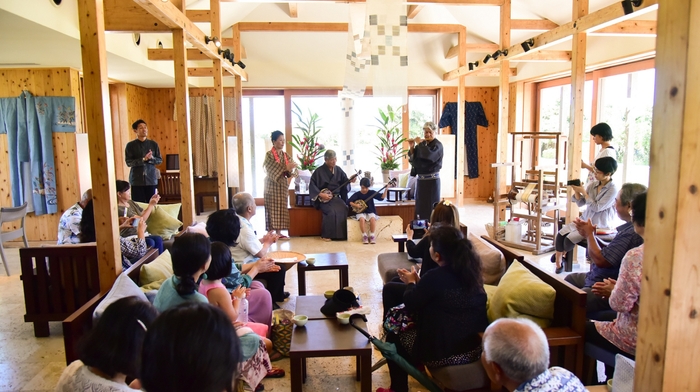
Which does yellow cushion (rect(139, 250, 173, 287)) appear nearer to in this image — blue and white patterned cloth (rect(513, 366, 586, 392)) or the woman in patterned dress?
blue and white patterned cloth (rect(513, 366, 586, 392))

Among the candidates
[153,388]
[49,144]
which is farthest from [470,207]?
[153,388]

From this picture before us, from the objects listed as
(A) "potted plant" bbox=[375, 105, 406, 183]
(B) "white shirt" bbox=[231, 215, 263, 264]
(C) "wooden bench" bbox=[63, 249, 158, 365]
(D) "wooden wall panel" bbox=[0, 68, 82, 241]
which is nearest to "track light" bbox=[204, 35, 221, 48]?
(D) "wooden wall panel" bbox=[0, 68, 82, 241]

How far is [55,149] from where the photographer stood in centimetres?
612

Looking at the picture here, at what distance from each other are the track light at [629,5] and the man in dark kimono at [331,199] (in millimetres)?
3648

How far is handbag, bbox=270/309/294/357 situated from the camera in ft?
9.76

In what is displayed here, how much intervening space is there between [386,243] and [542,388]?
15.7ft

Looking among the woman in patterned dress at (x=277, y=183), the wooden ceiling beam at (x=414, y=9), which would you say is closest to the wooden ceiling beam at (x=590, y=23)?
the wooden ceiling beam at (x=414, y=9)

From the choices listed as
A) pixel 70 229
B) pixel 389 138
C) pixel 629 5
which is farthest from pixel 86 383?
pixel 389 138

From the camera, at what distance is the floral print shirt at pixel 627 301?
6.40 feet

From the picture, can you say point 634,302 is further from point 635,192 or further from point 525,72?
point 525,72

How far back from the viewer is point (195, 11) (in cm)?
603

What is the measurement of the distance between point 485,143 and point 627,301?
831 centimetres

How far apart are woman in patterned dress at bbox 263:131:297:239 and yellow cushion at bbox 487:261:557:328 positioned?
433cm

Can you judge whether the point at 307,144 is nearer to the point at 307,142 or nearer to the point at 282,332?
the point at 307,142
